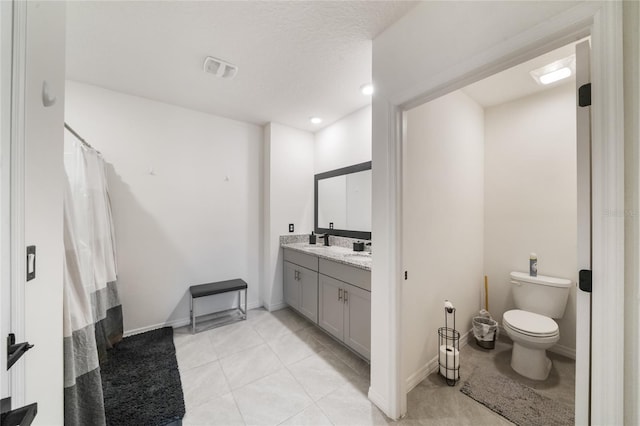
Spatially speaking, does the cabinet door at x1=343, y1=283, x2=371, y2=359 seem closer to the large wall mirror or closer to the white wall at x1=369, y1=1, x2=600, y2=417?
the white wall at x1=369, y1=1, x2=600, y2=417

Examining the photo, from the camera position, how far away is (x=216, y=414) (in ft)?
4.88

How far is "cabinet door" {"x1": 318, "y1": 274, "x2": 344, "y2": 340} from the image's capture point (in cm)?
220

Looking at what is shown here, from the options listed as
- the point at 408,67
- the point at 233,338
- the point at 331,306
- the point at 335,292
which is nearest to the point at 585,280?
the point at 408,67

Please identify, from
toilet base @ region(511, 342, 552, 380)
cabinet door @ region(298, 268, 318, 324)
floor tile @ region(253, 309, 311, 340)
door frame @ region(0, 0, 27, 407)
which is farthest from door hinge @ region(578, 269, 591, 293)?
floor tile @ region(253, 309, 311, 340)

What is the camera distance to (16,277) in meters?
0.71

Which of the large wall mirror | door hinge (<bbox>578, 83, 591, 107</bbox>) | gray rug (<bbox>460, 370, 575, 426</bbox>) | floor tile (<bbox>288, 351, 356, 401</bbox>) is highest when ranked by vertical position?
door hinge (<bbox>578, 83, 591, 107</bbox>)

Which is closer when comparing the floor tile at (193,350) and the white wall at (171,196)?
the floor tile at (193,350)

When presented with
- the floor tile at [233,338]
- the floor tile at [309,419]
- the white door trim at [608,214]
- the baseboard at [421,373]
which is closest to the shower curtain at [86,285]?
the floor tile at [233,338]

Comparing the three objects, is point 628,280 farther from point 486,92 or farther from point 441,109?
point 486,92

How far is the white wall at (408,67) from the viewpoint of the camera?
3.22ft

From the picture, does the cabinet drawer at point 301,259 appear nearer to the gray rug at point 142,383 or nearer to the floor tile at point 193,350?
the floor tile at point 193,350

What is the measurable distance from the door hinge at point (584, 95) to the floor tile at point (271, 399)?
2178 mm

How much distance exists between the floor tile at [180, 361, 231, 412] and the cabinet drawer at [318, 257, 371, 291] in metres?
1.23

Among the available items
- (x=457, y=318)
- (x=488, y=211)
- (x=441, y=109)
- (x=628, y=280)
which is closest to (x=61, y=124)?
(x=628, y=280)
